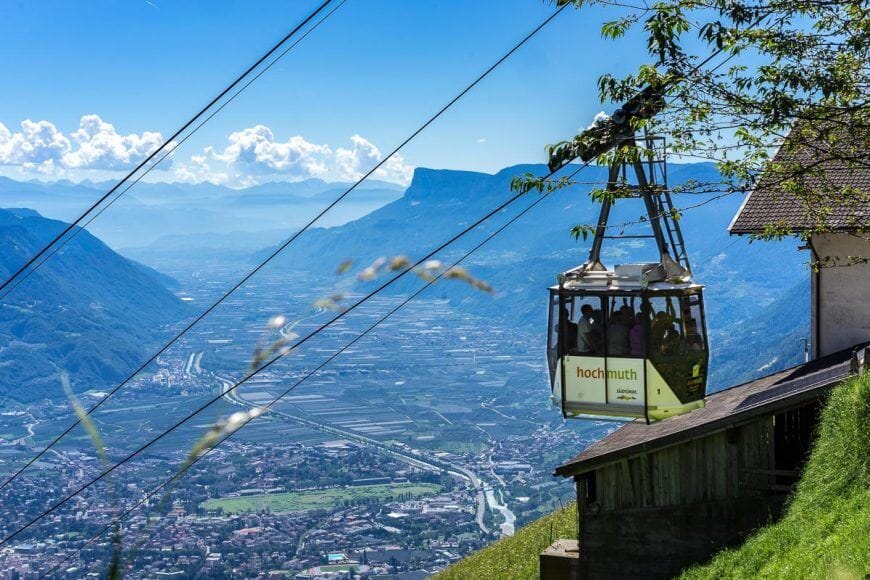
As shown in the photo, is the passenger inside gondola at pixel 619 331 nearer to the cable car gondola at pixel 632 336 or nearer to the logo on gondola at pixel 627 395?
the cable car gondola at pixel 632 336

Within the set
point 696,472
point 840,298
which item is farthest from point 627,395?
point 840,298

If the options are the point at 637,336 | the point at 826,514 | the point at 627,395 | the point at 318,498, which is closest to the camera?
the point at 637,336

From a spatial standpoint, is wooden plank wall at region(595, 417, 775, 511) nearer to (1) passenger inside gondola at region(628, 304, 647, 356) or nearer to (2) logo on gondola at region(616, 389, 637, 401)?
(2) logo on gondola at region(616, 389, 637, 401)

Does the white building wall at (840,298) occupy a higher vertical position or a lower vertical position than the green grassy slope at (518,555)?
higher

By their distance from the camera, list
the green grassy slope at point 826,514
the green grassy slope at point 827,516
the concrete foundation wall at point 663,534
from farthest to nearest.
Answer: the concrete foundation wall at point 663,534, the green grassy slope at point 826,514, the green grassy slope at point 827,516

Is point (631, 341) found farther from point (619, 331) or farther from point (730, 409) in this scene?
point (730, 409)

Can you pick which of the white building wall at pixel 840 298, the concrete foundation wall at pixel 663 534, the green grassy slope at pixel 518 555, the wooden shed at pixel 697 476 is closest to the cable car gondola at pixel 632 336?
the wooden shed at pixel 697 476

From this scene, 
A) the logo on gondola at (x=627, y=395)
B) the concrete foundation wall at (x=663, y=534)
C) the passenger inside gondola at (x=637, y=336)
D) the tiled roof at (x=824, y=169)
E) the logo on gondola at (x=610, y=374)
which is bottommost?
the concrete foundation wall at (x=663, y=534)
